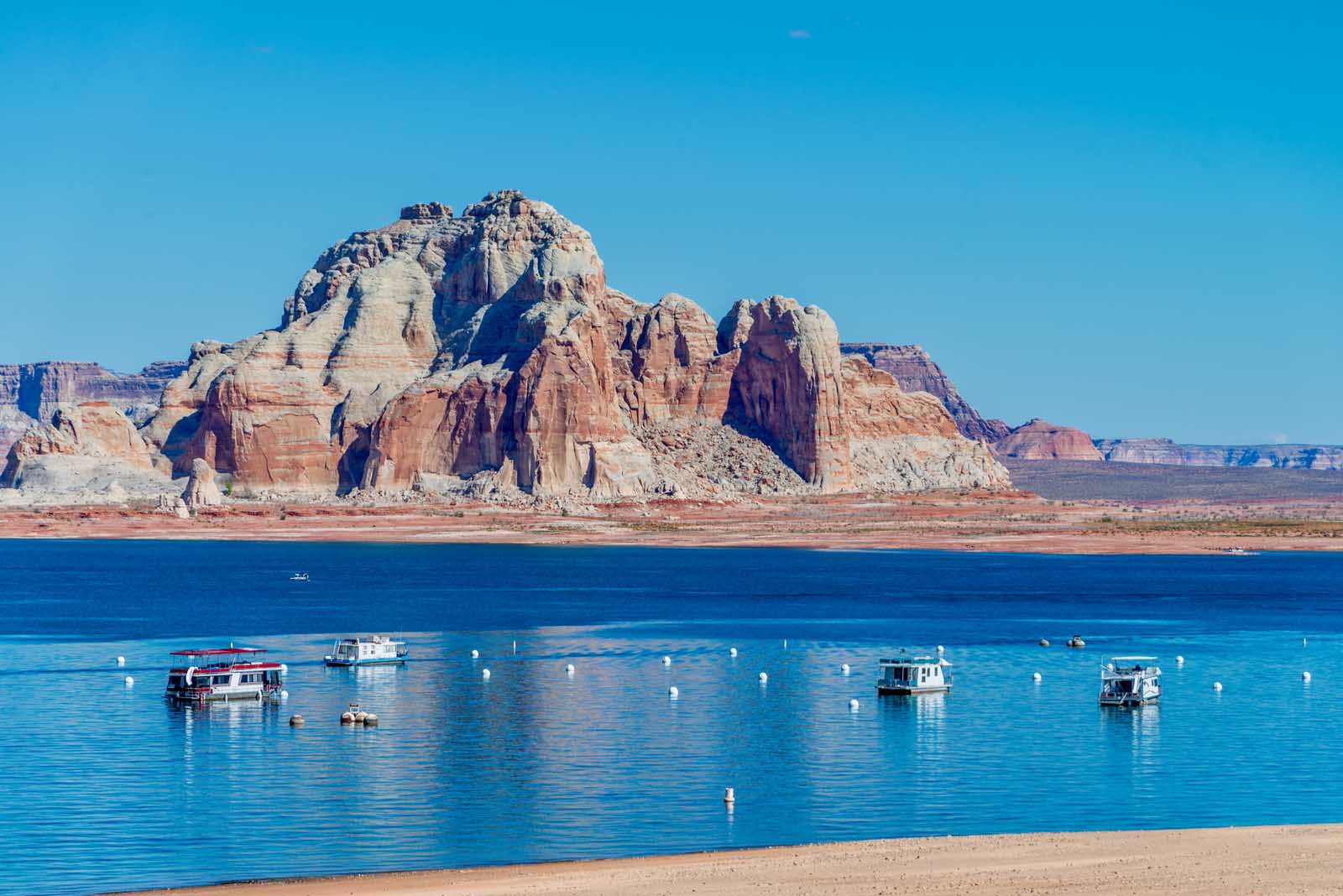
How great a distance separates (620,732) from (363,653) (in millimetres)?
20598

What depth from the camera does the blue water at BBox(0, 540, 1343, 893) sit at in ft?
130

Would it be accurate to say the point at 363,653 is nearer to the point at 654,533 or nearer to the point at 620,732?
the point at 620,732

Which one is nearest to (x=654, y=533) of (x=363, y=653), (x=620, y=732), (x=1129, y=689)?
(x=363, y=653)

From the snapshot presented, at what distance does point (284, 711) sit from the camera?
59156 mm

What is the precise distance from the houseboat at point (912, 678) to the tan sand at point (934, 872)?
80.4 feet

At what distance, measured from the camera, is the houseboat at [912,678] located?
62375 mm

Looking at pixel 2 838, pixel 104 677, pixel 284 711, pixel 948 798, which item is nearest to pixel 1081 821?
pixel 948 798

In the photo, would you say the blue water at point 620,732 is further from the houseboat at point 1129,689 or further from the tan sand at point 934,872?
the tan sand at point 934,872

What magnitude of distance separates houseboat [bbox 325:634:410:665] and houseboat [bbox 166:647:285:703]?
7452 mm

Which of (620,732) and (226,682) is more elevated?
(226,682)

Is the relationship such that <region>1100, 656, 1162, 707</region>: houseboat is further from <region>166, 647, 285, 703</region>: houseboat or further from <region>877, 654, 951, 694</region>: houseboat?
<region>166, 647, 285, 703</region>: houseboat

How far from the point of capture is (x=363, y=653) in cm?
7075

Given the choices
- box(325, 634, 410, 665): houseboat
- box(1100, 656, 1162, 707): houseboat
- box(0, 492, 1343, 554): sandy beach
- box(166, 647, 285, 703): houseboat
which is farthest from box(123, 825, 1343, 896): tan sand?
box(0, 492, 1343, 554): sandy beach

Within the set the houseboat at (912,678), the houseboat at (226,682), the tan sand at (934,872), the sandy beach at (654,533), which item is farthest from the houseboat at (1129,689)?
the sandy beach at (654,533)
